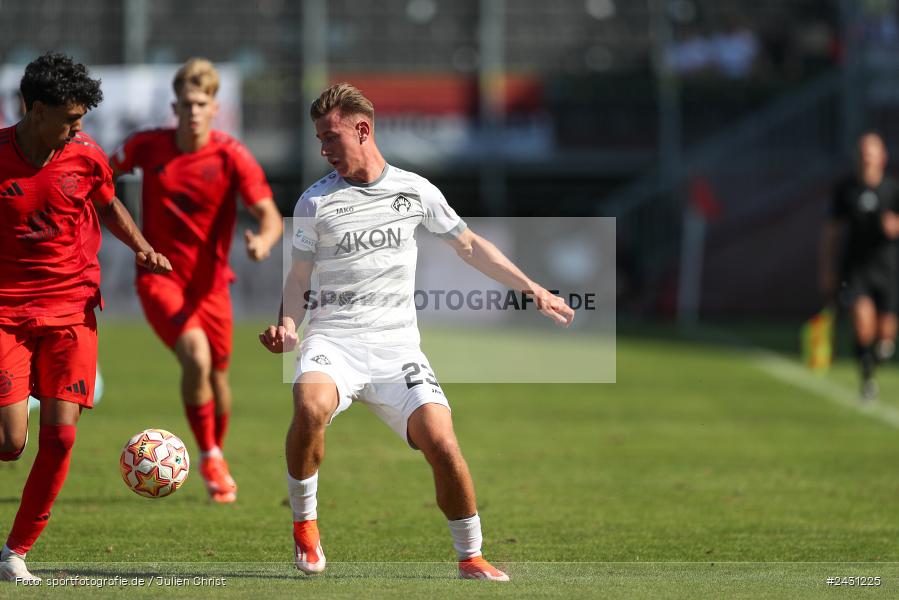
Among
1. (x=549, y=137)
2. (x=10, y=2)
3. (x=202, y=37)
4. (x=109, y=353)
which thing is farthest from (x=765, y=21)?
(x=109, y=353)

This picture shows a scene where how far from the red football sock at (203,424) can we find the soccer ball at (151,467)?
6.54 feet

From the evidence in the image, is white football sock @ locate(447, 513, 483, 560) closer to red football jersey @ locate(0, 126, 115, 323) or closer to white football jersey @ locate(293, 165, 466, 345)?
white football jersey @ locate(293, 165, 466, 345)

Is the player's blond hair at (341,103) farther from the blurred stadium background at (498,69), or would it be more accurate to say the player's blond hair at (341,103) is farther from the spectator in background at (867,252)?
the blurred stadium background at (498,69)

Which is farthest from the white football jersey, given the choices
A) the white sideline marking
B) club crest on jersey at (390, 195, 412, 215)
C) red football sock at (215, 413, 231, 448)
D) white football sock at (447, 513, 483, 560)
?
the white sideline marking

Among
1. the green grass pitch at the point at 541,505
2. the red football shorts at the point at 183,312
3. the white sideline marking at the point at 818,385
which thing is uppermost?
the red football shorts at the point at 183,312

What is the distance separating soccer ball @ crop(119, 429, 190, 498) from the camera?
703 cm

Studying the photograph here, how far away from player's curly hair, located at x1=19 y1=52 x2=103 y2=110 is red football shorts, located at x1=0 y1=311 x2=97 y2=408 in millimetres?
913

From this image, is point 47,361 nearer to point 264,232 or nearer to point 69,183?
point 69,183

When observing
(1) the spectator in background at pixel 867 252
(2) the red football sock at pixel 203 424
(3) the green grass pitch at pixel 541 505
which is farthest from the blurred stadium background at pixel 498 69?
(2) the red football sock at pixel 203 424

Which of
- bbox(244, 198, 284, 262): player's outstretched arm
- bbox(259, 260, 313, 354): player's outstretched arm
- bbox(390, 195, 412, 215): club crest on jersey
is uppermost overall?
bbox(390, 195, 412, 215): club crest on jersey

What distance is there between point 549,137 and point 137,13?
10.4 metres

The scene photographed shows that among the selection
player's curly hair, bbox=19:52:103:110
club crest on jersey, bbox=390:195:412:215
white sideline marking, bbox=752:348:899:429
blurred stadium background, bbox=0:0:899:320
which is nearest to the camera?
player's curly hair, bbox=19:52:103:110

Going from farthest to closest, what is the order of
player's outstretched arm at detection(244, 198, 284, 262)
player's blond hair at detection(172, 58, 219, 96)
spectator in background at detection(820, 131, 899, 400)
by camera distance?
spectator in background at detection(820, 131, 899, 400)
player's blond hair at detection(172, 58, 219, 96)
player's outstretched arm at detection(244, 198, 284, 262)

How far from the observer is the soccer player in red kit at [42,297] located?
6.28 meters
